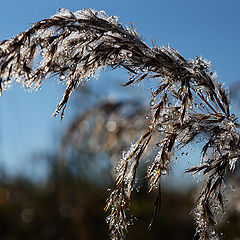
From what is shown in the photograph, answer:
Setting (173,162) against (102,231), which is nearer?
(173,162)

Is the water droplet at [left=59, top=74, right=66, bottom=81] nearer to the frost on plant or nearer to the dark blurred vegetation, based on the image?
the frost on plant

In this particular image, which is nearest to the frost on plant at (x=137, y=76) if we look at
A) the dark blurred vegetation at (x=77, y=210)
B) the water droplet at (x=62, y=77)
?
the water droplet at (x=62, y=77)

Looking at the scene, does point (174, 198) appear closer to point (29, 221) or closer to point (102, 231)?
point (102, 231)

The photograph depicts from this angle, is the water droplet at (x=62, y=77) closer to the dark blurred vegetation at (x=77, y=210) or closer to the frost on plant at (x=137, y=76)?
the frost on plant at (x=137, y=76)

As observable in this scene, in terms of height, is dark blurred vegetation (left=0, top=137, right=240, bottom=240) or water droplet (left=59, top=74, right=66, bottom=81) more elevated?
dark blurred vegetation (left=0, top=137, right=240, bottom=240)

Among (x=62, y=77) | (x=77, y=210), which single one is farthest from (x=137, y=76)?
(x=77, y=210)

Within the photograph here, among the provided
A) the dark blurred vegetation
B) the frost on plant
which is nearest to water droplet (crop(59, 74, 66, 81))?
the frost on plant

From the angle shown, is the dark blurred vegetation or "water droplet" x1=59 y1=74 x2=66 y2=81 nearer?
"water droplet" x1=59 y1=74 x2=66 y2=81

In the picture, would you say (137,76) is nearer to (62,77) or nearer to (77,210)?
(62,77)

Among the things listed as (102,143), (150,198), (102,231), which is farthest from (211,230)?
(150,198)
